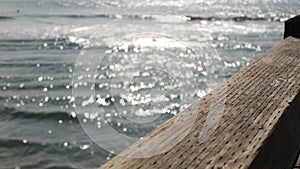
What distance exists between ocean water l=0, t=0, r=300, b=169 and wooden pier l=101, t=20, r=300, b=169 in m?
0.89

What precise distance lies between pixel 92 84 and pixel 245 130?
1106cm

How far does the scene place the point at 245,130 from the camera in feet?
5.01

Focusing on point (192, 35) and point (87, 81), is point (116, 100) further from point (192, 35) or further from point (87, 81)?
point (192, 35)

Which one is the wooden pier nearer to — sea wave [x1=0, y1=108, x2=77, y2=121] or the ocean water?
the ocean water

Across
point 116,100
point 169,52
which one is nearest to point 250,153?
point 116,100

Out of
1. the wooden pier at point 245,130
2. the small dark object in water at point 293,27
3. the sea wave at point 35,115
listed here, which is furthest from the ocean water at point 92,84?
the small dark object in water at point 293,27

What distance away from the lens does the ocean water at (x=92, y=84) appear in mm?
7684

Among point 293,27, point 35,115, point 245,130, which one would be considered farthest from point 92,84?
point 245,130

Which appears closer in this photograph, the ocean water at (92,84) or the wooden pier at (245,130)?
the wooden pier at (245,130)

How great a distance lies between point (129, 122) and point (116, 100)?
199 cm

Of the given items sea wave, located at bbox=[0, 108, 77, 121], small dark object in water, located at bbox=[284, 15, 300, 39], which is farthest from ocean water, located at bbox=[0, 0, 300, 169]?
small dark object in water, located at bbox=[284, 15, 300, 39]

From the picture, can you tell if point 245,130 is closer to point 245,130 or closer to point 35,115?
point 245,130

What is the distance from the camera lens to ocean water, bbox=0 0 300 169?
7684 mm

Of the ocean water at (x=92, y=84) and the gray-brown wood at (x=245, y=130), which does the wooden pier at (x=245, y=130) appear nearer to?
the gray-brown wood at (x=245, y=130)
